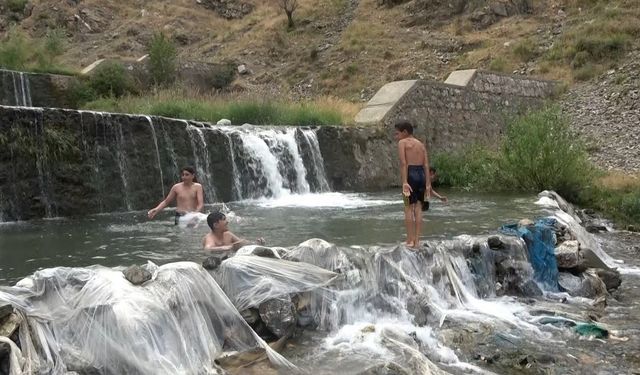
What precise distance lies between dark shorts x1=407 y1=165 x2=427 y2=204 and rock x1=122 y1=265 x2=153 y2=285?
9.33 feet

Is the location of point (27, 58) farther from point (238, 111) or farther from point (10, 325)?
point (10, 325)

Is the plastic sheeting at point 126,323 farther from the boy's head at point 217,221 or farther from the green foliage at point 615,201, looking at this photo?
the green foliage at point 615,201

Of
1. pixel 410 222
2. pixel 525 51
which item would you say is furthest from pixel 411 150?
pixel 525 51

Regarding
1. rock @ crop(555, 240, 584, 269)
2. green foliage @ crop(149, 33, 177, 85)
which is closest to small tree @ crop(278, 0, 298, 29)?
green foliage @ crop(149, 33, 177, 85)

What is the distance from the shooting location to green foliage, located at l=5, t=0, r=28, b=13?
3497cm

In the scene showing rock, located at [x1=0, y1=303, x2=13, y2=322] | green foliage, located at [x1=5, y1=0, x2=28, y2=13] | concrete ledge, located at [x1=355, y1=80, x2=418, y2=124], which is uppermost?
green foliage, located at [x1=5, y1=0, x2=28, y2=13]

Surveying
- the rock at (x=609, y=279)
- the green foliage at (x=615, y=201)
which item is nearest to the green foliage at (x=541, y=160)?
the green foliage at (x=615, y=201)

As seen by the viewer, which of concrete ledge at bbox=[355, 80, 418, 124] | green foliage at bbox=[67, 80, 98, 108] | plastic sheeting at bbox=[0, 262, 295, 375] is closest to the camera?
plastic sheeting at bbox=[0, 262, 295, 375]

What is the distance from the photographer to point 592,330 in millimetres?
5887

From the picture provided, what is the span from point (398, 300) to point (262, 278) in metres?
1.45

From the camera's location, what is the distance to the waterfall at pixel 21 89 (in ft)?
56.8

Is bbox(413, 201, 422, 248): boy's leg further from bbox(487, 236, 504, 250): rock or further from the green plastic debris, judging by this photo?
the green plastic debris

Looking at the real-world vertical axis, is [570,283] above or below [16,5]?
below

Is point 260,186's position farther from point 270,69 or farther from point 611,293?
point 270,69
